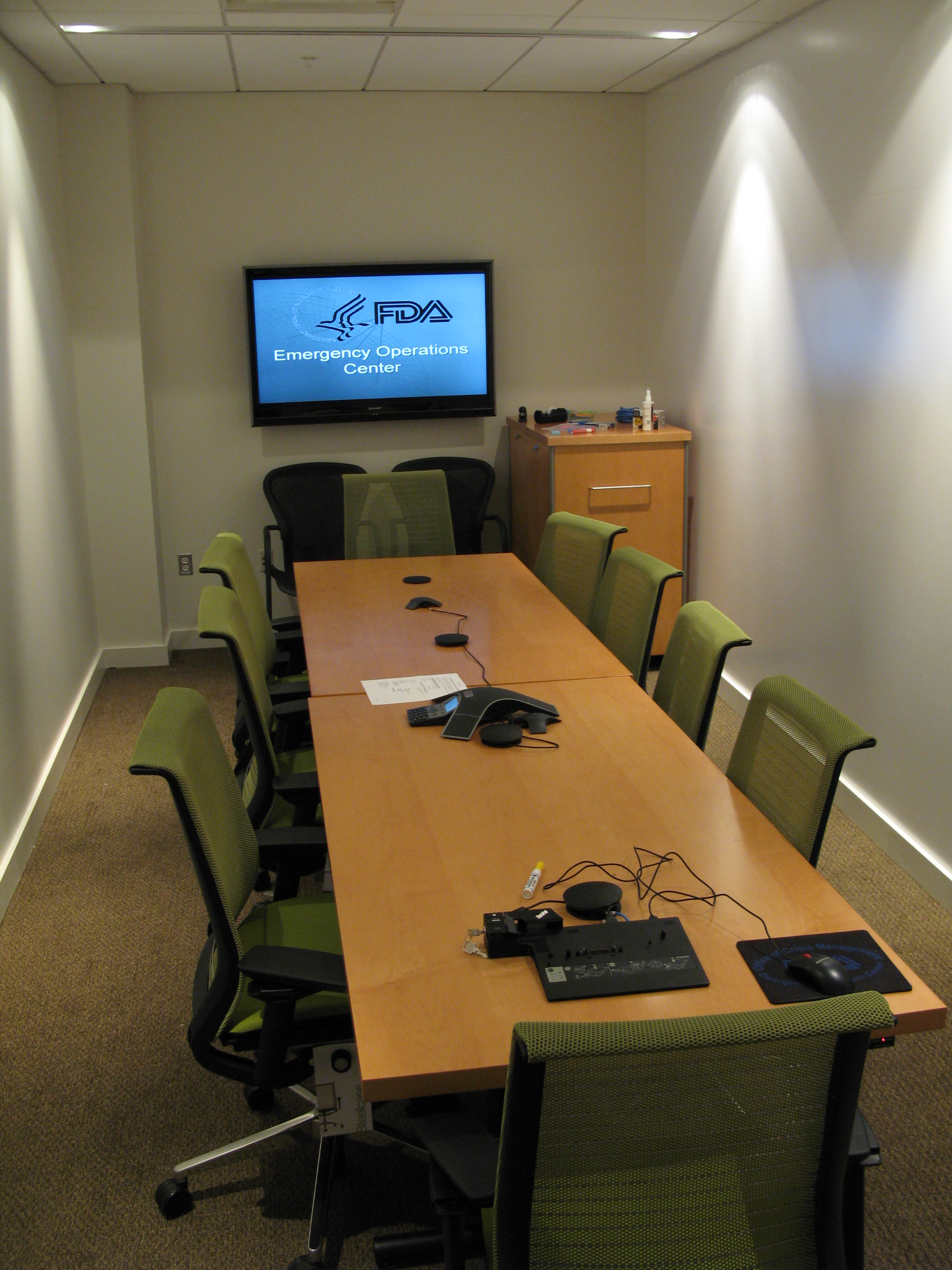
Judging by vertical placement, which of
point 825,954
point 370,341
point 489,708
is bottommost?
point 825,954

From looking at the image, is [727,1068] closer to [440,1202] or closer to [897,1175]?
[440,1202]

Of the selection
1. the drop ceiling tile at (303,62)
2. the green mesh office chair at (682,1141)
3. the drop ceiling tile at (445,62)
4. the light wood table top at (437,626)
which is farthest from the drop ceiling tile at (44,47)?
the green mesh office chair at (682,1141)

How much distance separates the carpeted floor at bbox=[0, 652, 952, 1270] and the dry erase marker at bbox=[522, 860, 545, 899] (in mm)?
868

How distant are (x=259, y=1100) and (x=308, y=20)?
3.81 metres

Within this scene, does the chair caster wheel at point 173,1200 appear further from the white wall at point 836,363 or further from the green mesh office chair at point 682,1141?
the white wall at point 836,363

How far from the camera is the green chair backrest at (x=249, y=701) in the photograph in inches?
118

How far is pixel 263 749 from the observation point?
3.03m

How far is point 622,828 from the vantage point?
2324 millimetres

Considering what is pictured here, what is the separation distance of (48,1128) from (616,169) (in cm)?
548

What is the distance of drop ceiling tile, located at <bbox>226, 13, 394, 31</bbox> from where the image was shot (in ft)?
13.7

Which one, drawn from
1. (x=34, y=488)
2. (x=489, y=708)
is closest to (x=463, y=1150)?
(x=489, y=708)

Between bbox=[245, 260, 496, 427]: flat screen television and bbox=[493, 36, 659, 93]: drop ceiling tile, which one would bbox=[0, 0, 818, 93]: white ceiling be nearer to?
bbox=[493, 36, 659, 93]: drop ceiling tile

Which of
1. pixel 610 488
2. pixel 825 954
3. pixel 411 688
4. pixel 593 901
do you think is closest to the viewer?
pixel 825 954

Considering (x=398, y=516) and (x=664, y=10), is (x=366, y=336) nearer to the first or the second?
(x=398, y=516)
